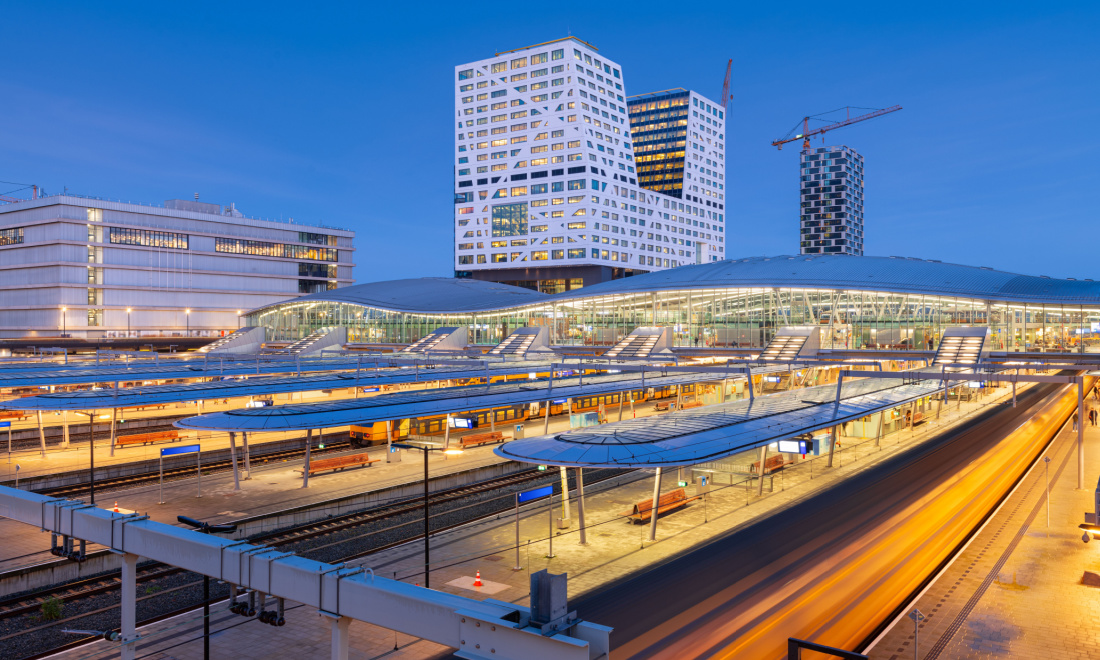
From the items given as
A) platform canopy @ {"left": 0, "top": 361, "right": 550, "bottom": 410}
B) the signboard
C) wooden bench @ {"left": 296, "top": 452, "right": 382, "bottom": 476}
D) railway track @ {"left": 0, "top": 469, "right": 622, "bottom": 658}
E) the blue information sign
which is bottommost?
railway track @ {"left": 0, "top": 469, "right": 622, "bottom": 658}

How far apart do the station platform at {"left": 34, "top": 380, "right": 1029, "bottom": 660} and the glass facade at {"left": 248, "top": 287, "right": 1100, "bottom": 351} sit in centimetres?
3646

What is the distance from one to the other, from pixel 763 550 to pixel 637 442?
4.29m

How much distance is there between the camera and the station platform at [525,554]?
1491 cm

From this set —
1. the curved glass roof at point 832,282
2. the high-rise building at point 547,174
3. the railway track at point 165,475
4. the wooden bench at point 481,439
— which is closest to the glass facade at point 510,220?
the high-rise building at point 547,174

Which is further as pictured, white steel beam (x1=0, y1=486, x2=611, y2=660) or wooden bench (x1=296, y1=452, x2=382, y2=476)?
wooden bench (x1=296, y1=452, x2=382, y2=476)

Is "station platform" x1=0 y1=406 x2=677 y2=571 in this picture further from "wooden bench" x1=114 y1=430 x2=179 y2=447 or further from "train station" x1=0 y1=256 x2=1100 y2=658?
"wooden bench" x1=114 y1=430 x2=179 y2=447

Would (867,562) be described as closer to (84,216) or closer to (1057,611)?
(1057,611)

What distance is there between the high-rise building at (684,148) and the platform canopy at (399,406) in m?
142

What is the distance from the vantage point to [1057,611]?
16.8 m

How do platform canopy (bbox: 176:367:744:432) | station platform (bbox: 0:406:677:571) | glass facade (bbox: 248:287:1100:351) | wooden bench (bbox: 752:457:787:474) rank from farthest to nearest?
glass facade (bbox: 248:287:1100:351), wooden bench (bbox: 752:457:787:474), platform canopy (bbox: 176:367:744:432), station platform (bbox: 0:406:677:571)

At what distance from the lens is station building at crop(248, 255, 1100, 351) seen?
204 feet

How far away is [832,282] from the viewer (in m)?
66.6

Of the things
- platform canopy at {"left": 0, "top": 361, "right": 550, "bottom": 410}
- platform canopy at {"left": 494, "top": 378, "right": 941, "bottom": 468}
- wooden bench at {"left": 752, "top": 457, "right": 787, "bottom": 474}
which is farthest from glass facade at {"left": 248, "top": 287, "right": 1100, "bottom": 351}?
wooden bench at {"left": 752, "top": 457, "right": 787, "bottom": 474}

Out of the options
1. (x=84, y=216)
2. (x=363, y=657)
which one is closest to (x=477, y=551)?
(x=363, y=657)
